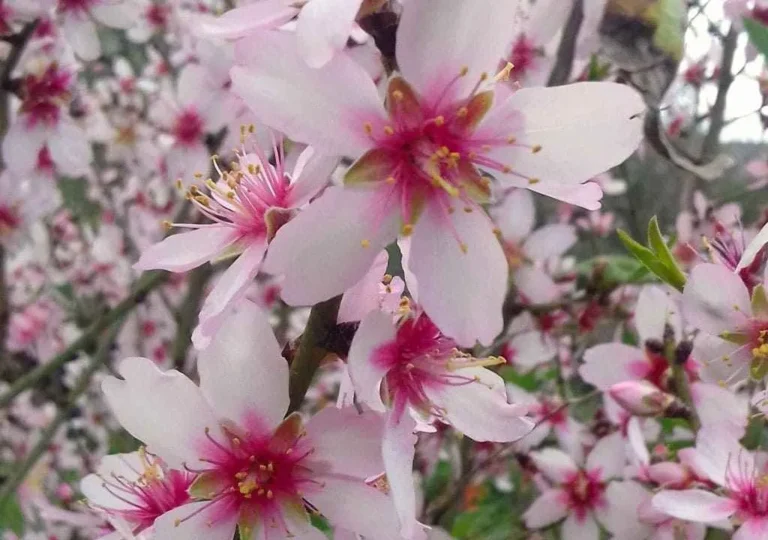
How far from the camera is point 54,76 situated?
51.7 inches

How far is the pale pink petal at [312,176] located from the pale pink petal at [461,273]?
0.21 feet

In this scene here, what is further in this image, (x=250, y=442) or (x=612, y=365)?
(x=612, y=365)

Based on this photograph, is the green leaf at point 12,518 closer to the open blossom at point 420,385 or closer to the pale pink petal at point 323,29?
the open blossom at point 420,385

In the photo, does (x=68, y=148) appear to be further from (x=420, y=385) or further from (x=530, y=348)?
(x=420, y=385)

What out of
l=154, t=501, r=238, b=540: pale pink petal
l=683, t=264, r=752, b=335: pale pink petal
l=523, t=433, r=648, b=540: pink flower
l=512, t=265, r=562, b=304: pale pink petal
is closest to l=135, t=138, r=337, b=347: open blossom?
l=154, t=501, r=238, b=540: pale pink petal

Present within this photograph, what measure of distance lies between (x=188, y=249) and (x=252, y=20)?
17 centimetres

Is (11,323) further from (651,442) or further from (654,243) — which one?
(654,243)

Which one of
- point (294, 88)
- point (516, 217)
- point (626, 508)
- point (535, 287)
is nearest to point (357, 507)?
point (294, 88)

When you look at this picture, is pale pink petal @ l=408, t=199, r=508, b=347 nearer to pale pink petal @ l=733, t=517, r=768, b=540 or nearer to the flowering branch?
the flowering branch

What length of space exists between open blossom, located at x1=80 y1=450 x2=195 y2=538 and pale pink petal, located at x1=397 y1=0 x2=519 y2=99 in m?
0.32

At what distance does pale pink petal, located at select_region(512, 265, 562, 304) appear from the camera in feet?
4.32

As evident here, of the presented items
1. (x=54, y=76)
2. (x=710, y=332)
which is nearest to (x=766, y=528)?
(x=710, y=332)

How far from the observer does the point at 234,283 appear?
1.64 feet

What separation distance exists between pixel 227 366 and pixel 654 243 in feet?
1.11
